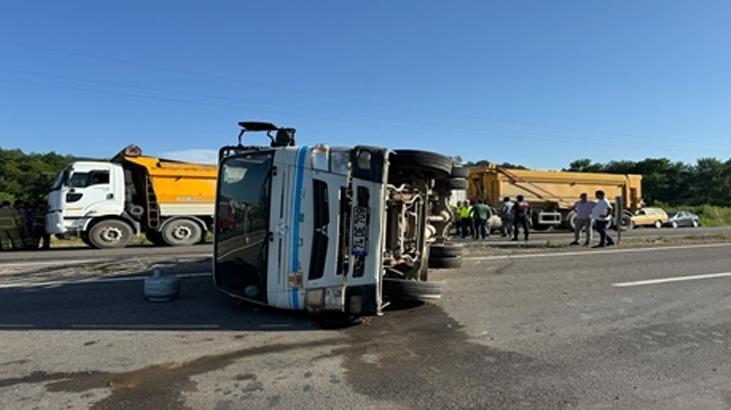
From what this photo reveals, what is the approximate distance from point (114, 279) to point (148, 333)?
10.6 feet

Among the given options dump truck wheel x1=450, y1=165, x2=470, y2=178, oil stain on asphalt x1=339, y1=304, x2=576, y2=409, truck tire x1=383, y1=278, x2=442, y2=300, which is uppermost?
A: dump truck wheel x1=450, y1=165, x2=470, y2=178

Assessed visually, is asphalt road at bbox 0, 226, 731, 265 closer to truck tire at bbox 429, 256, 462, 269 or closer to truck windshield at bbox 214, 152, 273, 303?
truck tire at bbox 429, 256, 462, 269

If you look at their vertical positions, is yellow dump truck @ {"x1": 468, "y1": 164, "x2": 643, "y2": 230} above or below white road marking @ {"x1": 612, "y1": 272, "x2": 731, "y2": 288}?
above

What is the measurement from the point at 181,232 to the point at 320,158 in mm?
12163

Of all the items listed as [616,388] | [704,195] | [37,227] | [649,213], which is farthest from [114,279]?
[704,195]

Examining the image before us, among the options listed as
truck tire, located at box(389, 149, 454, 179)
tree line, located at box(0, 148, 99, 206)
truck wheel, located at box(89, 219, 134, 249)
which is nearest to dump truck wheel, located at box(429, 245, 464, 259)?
truck tire, located at box(389, 149, 454, 179)

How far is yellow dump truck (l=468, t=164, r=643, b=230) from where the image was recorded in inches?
858

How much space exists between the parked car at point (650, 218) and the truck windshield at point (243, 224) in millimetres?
29836

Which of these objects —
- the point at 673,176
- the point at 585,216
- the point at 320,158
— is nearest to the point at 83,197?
the point at 320,158

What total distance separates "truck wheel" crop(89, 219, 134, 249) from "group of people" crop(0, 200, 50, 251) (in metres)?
2.33

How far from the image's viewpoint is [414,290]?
17.1ft

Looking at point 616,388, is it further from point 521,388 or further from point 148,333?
point 148,333

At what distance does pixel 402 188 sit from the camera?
586 centimetres

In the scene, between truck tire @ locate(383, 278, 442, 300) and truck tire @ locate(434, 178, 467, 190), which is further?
truck tire @ locate(434, 178, 467, 190)
